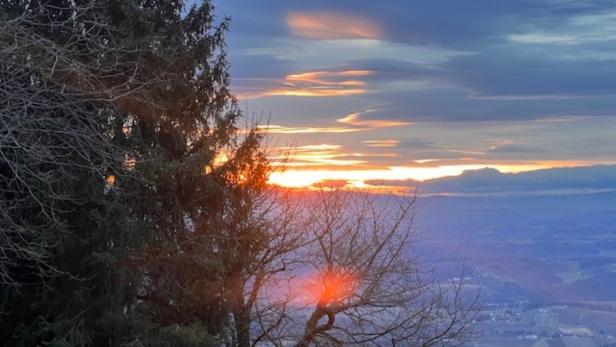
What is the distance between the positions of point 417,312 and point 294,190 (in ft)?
12.9

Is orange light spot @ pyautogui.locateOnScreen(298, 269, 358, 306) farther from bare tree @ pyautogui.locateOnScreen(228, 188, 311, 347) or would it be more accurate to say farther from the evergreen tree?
the evergreen tree

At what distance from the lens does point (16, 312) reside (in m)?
10.6

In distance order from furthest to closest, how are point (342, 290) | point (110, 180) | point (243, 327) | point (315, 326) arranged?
point (243, 327)
point (342, 290)
point (315, 326)
point (110, 180)

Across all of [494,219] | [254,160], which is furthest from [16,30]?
[494,219]

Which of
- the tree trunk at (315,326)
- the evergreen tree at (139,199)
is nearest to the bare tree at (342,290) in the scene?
the tree trunk at (315,326)

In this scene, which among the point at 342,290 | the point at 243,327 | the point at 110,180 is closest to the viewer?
the point at 110,180

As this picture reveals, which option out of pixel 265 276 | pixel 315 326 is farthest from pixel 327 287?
pixel 265 276

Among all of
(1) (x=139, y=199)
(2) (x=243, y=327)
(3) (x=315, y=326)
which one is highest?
(1) (x=139, y=199)

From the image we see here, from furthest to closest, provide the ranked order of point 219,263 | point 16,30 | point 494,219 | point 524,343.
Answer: point 494,219 < point 524,343 < point 219,263 < point 16,30

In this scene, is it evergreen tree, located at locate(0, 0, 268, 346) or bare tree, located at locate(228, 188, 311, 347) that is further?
bare tree, located at locate(228, 188, 311, 347)

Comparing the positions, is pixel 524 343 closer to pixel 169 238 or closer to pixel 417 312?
pixel 417 312

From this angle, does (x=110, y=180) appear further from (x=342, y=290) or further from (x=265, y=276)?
(x=342, y=290)

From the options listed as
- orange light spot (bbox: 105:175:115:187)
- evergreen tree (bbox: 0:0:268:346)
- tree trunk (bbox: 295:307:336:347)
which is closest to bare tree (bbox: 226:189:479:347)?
tree trunk (bbox: 295:307:336:347)

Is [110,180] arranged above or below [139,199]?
above
